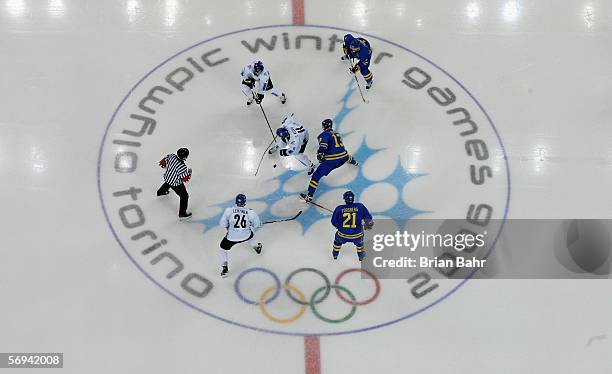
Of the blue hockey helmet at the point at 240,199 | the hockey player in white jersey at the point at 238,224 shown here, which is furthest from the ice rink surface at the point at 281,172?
the blue hockey helmet at the point at 240,199

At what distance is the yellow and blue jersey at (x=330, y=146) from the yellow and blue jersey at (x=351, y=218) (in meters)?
1.00

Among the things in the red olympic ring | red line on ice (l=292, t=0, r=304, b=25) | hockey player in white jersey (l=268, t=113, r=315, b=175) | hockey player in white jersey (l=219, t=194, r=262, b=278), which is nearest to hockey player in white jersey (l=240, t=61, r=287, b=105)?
hockey player in white jersey (l=268, t=113, r=315, b=175)

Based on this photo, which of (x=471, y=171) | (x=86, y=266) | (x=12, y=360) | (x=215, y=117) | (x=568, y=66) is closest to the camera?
(x=12, y=360)

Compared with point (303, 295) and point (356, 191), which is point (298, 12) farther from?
point (303, 295)

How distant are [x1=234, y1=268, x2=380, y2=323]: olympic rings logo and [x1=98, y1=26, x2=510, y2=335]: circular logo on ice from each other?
0.5 inches

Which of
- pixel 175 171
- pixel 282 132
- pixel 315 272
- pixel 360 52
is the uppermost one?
pixel 360 52

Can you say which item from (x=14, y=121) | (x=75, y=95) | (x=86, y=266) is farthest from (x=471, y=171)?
(x=14, y=121)

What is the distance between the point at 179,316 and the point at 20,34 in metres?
5.54

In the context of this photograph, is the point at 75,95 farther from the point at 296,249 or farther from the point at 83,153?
the point at 296,249

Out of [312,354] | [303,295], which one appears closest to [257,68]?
[303,295]

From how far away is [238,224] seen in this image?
648 cm

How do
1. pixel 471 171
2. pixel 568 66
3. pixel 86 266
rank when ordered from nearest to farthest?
pixel 86 266 < pixel 471 171 < pixel 568 66

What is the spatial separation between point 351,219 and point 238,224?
1208 millimetres

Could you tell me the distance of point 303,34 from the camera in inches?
381
